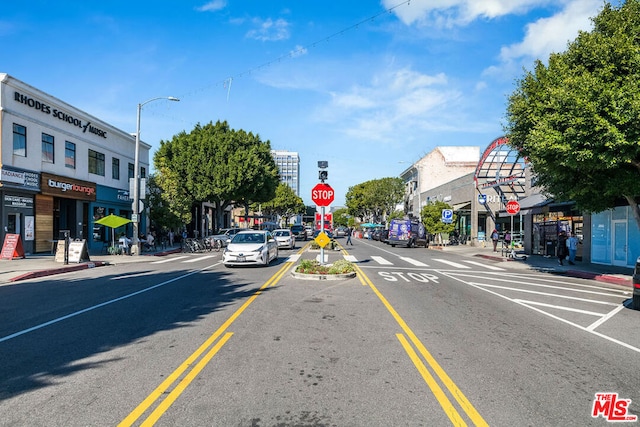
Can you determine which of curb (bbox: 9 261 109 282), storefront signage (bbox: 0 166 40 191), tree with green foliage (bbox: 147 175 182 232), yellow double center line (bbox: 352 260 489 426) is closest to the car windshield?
curb (bbox: 9 261 109 282)

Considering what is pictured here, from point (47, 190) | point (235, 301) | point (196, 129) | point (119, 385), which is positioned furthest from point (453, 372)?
point (196, 129)

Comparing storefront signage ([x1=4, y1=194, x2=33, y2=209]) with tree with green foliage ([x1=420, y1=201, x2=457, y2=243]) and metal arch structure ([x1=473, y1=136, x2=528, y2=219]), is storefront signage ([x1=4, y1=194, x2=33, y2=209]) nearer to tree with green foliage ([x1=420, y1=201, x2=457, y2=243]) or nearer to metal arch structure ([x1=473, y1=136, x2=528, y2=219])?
tree with green foliage ([x1=420, y1=201, x2=457, y2=243])

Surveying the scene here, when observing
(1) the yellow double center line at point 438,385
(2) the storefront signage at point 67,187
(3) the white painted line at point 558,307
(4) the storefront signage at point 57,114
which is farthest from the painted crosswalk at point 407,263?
(1) the yellow double center line at point 438,385

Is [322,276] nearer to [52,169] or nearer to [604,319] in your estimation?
[604,319]

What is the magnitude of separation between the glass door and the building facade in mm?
27744

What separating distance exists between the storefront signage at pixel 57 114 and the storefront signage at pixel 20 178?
3.78 meters

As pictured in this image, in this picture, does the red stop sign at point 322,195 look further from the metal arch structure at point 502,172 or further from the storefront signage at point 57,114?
the metal arch structure at point 502,172

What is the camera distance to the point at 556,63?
15.4 meters

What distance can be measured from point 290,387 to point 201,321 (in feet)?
12.4

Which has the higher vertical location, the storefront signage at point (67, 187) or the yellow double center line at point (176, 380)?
the storefront signage at point (67, 187)

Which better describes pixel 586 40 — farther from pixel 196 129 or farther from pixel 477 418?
pixel 196 129

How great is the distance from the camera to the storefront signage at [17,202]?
22469 millimetres

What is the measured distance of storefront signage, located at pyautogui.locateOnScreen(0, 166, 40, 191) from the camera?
71.7 ft

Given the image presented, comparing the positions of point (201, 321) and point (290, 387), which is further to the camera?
point (201, 321)
